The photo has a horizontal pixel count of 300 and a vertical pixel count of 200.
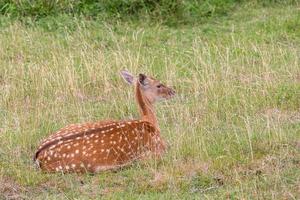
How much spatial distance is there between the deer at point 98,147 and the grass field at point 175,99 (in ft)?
0.36

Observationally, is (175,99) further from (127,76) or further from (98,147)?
(98,147)

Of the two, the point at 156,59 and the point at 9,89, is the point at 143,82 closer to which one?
the point at 9,89

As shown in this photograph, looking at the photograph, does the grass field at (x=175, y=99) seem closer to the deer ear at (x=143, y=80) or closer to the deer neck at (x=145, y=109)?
the deer neck at (x=145, y=109)

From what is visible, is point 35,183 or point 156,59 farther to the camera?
point 156,59

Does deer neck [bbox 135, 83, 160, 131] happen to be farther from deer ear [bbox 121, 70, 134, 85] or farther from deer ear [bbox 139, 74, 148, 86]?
deer ear [bbox 121, 70, 134, 85]

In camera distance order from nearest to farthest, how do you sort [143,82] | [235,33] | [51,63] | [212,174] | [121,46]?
[212,174]
[143,82]
[51,63]
[121,46]
[235,33]

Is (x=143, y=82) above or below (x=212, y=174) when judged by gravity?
above

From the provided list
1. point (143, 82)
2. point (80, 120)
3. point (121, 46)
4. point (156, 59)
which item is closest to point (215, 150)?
point (143, 82)

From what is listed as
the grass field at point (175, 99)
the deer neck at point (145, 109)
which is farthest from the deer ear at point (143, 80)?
the grass field at point (175, 99)

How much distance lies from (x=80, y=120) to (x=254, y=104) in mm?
1814

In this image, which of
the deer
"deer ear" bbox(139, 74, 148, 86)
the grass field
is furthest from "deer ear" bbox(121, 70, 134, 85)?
the deer

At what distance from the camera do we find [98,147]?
6.74 m

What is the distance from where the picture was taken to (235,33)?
40.8 feet

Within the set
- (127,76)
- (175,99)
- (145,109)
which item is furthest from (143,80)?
(175,99)
